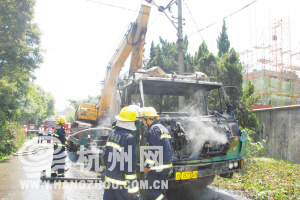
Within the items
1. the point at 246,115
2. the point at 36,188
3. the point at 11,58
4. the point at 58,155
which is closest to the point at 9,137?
the point at 11,58

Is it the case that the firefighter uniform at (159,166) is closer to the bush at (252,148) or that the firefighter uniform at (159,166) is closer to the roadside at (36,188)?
the roadside at (36,188)

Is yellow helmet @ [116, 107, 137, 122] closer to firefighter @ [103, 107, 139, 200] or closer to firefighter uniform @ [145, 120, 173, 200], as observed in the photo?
firefighter @ [103, 107, 139, 200]

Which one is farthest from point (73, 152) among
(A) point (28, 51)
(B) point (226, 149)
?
(B) point (226, 149)

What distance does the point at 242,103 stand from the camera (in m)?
8.09

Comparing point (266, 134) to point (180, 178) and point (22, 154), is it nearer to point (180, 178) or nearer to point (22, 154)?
point (180, 178)

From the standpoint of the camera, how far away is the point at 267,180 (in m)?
5.25

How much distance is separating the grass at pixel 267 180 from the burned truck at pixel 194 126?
2.46 ft

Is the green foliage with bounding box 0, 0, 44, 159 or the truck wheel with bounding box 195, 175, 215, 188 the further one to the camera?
the green foliage with bounding box 0, 0, 44, 159

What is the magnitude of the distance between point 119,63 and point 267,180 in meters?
6.41

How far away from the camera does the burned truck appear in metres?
3.91

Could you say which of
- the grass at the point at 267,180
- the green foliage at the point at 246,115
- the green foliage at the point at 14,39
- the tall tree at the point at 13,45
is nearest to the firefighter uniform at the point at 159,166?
the grass at the point at 267,180

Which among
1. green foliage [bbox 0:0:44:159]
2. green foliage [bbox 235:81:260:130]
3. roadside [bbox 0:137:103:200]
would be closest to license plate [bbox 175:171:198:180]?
roadside [bbox 0:137:103:200]

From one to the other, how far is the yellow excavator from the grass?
4429 mm

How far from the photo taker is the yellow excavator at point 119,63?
7.50 metres
